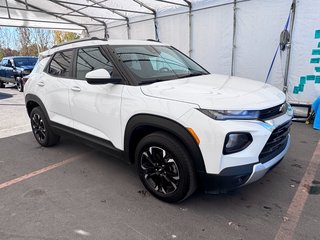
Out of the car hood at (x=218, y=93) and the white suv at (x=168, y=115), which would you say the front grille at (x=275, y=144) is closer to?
the white suv at (x=168, y=115)

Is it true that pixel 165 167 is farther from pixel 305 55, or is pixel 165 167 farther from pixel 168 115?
pixel 305 55

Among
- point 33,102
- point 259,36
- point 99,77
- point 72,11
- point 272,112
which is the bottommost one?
point 33,102

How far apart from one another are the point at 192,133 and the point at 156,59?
4.90 feet

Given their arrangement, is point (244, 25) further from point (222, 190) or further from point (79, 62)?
point (222, 190)

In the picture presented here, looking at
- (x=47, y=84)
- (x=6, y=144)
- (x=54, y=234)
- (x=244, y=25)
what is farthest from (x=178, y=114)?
(x=244, y=25)

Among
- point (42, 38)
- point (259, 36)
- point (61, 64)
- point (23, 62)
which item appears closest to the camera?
point (61, 64)

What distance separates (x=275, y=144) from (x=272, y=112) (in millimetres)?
331

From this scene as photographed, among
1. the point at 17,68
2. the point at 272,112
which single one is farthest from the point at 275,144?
the point at 17,68

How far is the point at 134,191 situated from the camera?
10.5 feet

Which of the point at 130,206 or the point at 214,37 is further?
the point at 214,37

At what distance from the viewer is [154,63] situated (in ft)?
11.3

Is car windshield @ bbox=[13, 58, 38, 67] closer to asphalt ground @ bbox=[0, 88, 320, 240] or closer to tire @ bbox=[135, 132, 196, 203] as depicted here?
asphalt ground @ bbox=[0, 88, 320, 240]

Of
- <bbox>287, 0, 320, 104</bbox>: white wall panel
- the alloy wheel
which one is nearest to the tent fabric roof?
<bbox>287, 0, 320, 104</bbox>: white wall panel

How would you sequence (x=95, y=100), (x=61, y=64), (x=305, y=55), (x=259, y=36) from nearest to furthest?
1. (x=95, y=100)
2. (x=61, y=64)
3. (x=305, y=55)
4. (x=259, y=36)
